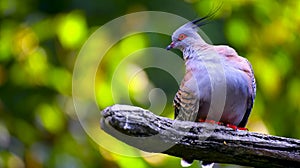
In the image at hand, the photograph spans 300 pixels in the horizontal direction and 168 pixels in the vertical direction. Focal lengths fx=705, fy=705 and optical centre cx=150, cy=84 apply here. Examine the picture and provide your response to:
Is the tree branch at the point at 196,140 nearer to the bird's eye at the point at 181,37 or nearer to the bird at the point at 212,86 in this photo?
the bird at the point at 212,86

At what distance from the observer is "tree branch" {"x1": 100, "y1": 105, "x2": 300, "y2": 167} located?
2.46 metres

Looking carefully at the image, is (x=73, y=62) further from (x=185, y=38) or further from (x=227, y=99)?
(x=227, y=99)

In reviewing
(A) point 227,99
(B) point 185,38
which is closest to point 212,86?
(A) point 227,99

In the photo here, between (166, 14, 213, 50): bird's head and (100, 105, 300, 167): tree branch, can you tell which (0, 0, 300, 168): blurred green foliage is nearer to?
(166, 14, 213, 50): bird's head

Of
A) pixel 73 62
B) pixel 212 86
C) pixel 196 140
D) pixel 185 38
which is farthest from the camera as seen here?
pixel 73 62

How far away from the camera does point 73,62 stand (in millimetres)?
4742

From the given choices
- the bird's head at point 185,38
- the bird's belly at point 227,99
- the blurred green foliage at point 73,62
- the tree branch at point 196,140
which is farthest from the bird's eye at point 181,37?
the blurred green foliage at point 73,62

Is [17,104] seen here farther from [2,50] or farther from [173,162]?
[173,162]

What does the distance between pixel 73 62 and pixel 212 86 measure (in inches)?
74.8

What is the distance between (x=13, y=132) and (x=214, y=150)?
2169 millimetres

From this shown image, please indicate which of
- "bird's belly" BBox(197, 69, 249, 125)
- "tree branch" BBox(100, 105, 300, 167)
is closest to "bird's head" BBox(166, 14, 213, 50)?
"bird's belly" BBox(197, 69, 249, 125)

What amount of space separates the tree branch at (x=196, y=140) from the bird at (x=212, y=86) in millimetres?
230

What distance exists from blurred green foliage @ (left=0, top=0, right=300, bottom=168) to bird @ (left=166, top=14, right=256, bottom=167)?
109 centimetres

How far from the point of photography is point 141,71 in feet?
14.5
